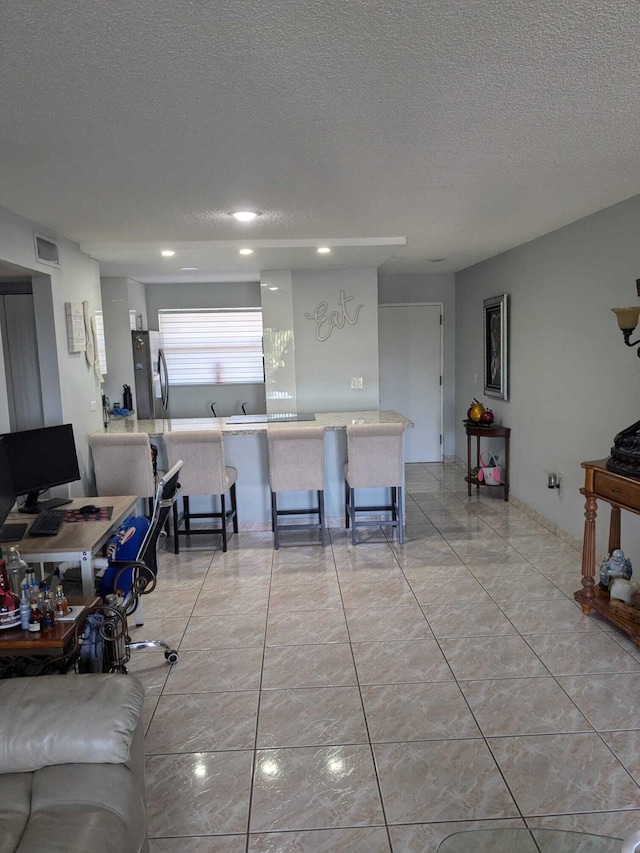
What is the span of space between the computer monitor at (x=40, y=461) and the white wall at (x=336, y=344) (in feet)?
8.69

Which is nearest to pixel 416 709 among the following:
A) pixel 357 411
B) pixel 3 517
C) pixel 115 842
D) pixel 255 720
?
pixel 255 720

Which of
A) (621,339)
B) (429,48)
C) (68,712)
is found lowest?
(68,712)

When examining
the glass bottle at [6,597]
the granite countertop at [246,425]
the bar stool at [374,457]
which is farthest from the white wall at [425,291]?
the glass bottle at [6,597]

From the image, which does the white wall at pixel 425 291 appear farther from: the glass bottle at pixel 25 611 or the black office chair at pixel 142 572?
the glass bottle at pixel 25 611

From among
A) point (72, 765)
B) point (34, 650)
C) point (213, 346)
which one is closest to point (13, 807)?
point (72, 765)

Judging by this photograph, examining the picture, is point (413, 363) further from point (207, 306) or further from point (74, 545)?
point (74, 545)

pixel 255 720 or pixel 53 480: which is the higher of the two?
pixel 53 480

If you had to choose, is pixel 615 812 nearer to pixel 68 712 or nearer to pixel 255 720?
pixel 255 720

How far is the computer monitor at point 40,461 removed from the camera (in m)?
3.46

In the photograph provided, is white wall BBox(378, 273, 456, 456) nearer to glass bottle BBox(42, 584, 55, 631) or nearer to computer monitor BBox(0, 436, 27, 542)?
computer monitor BBox(0, 436, 27, 542)

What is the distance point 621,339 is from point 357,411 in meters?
2.70

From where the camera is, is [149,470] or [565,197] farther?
[149,470]

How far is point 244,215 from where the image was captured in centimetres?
374

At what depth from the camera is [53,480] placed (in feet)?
12.1
